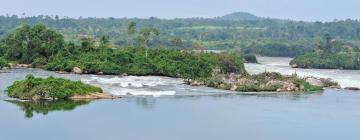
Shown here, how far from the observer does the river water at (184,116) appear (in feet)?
103

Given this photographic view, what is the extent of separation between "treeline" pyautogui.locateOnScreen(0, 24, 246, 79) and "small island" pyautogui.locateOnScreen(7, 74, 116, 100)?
549 inches

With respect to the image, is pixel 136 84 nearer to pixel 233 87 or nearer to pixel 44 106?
pixel 233 87

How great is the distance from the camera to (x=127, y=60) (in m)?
57.7

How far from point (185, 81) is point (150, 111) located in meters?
15.0

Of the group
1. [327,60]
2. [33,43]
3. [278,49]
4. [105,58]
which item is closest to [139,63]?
[105,58]

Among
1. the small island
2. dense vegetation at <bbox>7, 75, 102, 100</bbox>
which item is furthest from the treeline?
dense vegetation at <bbox>7, 75, 102, 100</bbox>

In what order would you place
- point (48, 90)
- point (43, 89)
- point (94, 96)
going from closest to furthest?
point (43, 89), point (48, 90), point (94, 96)

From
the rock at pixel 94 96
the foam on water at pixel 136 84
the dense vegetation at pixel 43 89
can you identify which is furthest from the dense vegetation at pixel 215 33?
the dense vegetation at pixel 43 89

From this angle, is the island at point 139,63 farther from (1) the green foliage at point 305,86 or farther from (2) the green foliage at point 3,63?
(2) the green foliage at point 3,63

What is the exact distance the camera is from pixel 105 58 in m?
58.0

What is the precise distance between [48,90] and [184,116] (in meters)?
7.99

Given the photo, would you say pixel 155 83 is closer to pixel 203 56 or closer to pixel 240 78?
pixel 240 78

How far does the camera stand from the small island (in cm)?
3978

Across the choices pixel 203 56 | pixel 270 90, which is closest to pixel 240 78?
pixel 270 90
